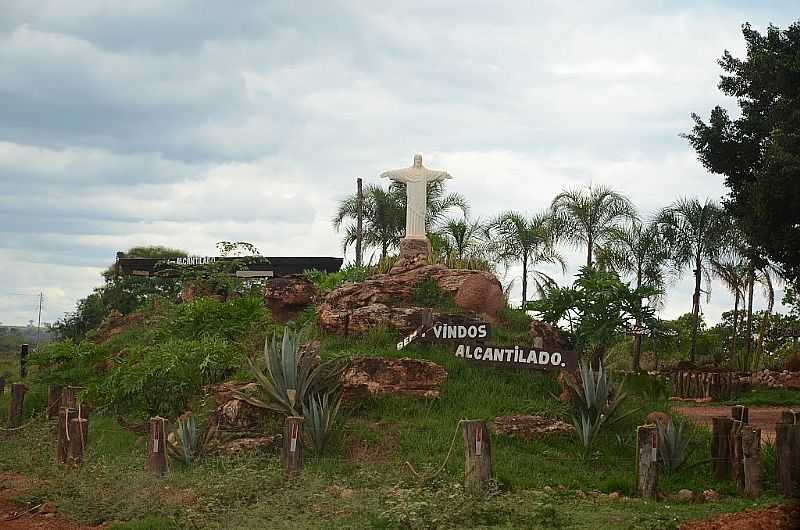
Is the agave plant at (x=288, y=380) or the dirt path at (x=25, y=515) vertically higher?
the agave plant at (x=288, y=380)

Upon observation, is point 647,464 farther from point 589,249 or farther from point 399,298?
point 589,249

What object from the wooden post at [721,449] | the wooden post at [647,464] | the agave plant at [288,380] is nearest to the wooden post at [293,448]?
the agave plant at [288,380]

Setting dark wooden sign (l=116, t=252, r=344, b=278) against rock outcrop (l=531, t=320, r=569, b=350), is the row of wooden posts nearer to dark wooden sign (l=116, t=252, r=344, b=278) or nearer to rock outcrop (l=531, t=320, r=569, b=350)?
rock outcrop (l=531, t=320, r=569, b=350)

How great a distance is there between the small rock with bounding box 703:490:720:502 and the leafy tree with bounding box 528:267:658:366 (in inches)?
199

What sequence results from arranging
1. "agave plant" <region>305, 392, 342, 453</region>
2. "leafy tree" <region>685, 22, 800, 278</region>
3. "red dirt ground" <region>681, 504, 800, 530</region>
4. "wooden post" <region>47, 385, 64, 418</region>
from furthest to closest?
1. "wooden post" <region>47, 385, 64, 418</region>
2. "leafy tree" <region>685, 22, 800, 278</region>
3. "agave plant" <region>305, 392, 342, 453</region>
4. "red dirt ground" <region>681, 504, 800, 530</region>

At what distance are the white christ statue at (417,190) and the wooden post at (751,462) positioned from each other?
1258 centimetres

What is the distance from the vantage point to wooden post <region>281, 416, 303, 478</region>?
11.4 m

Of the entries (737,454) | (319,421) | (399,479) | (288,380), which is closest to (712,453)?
(737,454)

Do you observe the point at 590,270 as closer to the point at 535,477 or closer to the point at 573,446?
the point at 573,446

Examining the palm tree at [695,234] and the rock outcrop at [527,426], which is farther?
the palm tree at [695,234]

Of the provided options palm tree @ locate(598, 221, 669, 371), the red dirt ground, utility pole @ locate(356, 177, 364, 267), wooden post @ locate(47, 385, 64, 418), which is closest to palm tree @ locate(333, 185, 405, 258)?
utility pole @ locate(356, 177, 364, 267)

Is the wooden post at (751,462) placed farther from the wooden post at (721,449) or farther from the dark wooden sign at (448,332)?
the dark wooden sign at (448,332)

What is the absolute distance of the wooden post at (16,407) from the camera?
730 inches

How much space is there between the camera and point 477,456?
33.9ft
